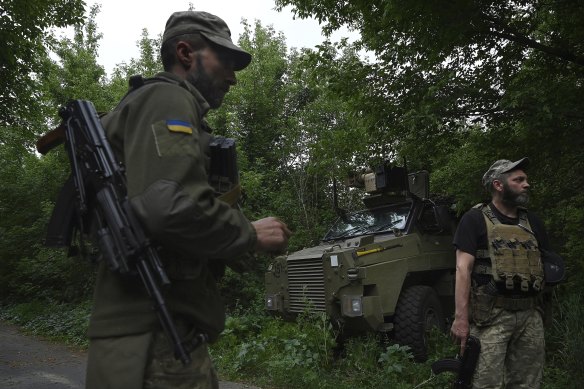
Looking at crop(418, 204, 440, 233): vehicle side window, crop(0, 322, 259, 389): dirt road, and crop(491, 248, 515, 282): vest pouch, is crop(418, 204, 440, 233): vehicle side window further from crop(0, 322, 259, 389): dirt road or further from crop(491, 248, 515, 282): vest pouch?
crop(491, 248, 515, 282): vest pouch

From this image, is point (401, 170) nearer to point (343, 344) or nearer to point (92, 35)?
point (343, 344)

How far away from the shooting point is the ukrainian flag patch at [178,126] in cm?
156

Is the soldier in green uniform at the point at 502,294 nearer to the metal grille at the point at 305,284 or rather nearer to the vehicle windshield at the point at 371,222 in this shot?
the metal grille at the point at 305,284

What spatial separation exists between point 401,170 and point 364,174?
68 cm

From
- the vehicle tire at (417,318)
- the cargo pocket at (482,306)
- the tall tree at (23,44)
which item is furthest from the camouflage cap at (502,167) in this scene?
the tall tree at (23,44)

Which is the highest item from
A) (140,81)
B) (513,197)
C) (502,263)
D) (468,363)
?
(140,81)

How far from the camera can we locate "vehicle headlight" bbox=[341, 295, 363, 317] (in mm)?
6328

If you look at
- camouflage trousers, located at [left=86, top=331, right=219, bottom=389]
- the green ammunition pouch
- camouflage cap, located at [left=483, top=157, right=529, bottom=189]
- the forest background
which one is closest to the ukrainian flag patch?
the green ammunition pouch

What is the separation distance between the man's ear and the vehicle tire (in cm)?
537

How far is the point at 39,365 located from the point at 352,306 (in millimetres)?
4929

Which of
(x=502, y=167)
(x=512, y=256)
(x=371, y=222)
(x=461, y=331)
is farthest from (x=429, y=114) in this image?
(x=461, y=331)

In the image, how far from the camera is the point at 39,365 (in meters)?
7.95

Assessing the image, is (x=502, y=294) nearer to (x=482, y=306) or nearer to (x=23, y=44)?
(x=482, y=306)

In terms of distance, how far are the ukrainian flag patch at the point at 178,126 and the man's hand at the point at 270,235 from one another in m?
0.38
